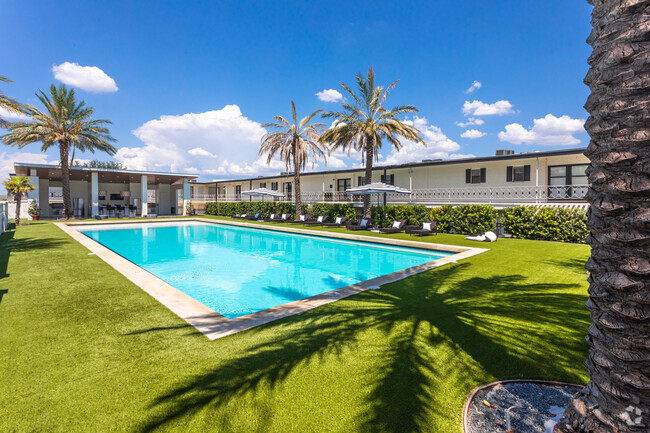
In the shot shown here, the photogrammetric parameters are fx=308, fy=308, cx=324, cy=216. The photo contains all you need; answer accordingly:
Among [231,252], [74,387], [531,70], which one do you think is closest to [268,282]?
[231,252]

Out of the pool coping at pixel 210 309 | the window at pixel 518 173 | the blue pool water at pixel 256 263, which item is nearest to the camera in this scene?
the pool coping at pixel 210 309

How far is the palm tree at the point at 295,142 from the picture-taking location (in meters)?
23.9

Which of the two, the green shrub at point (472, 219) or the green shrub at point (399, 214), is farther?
the green shrub at point (399, 214)

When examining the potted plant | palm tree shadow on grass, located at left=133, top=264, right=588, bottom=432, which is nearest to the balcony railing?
palm tree shadow on grass, located at left=133, top=264, right=588, bottom=432

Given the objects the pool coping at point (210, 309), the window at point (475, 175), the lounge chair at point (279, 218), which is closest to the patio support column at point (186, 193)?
the lounge chair at point (279, 218)

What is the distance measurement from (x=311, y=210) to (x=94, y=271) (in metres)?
18.5

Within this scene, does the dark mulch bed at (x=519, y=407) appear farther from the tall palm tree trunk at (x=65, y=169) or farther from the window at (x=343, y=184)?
the tall palm tree trunk at (x=65, y=169)

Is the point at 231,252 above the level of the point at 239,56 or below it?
below

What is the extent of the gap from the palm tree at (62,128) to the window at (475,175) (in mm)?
30120

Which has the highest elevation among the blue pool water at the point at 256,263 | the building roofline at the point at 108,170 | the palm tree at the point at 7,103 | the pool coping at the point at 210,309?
the palm tree at the point at 7,103

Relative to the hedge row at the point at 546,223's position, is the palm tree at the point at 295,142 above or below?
above

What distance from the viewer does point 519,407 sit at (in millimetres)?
2848

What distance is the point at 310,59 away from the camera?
2781 cm

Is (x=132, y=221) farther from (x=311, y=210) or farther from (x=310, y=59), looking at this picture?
(x=310, y=59)
